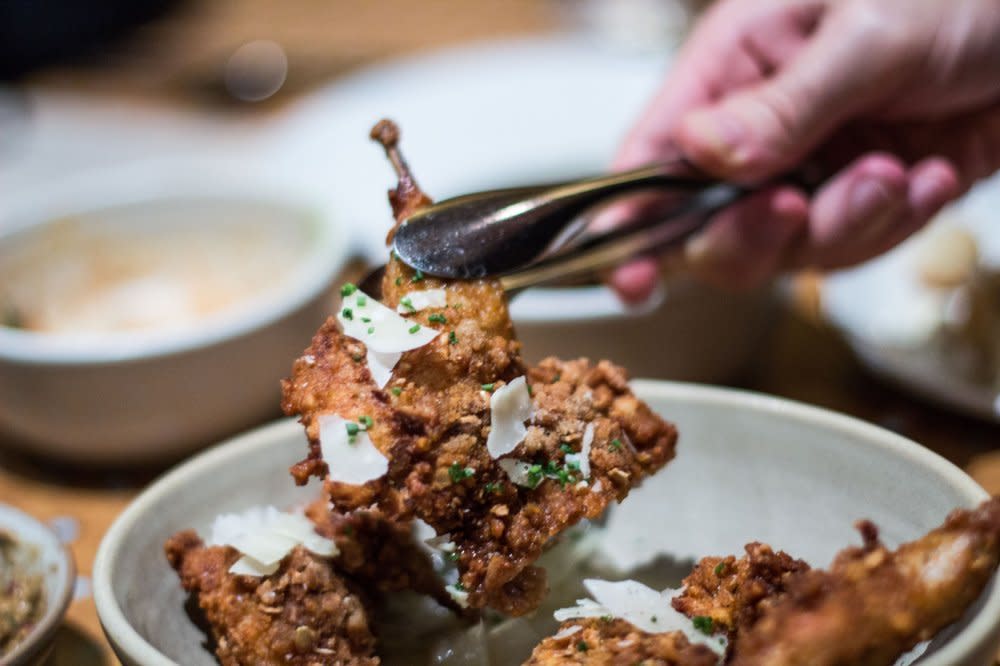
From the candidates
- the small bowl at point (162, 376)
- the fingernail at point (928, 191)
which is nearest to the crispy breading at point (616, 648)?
the small bowl at point (162, 376)

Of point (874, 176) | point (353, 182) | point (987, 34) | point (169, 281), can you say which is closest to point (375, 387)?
point (874, 176)

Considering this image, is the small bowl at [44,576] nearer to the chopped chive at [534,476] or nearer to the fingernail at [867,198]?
the chopped chive at [534,476]

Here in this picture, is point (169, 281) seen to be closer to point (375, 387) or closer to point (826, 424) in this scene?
point (375, 387)

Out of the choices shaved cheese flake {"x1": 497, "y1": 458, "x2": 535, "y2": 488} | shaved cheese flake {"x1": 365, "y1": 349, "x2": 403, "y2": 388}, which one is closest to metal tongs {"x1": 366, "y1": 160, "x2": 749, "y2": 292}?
shaved cheese flake {"x1": 365, "y1": 349, "x2": 403, "y2": 388}

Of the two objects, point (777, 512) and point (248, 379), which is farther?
point (248, 379)

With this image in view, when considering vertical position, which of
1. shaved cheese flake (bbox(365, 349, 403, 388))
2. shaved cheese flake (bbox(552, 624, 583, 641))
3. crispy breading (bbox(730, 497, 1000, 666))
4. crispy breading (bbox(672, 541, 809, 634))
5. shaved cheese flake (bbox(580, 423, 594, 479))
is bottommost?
crispy breading (bbox(672, 541, 809, 634))

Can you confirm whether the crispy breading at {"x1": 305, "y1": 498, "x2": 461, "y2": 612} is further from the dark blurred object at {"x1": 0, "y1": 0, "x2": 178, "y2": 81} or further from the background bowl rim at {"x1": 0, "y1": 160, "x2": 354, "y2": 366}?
the dark blurred object at {"x1": 0, "y1": 0, "x2": 178, "y2": 81}

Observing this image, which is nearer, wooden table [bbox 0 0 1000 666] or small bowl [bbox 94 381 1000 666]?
small bowl [bbox 94 381 1000 666]
